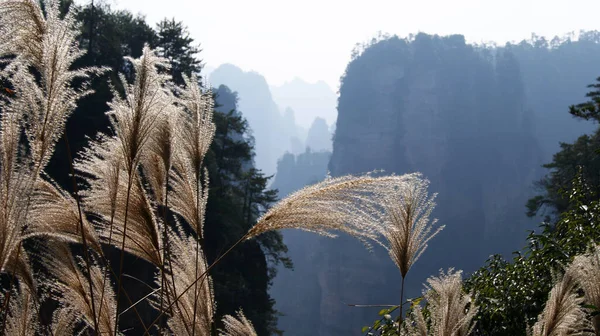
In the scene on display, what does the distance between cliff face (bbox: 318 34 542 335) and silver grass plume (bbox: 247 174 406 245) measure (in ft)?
191

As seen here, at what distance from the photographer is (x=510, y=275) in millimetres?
2951

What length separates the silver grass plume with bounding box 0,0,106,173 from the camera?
109 cm

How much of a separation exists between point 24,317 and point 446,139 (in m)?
66.3

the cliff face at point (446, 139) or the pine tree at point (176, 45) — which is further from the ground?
the cliff face at point (446, 139)

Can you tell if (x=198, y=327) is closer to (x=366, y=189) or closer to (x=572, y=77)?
(x=366, y=189)

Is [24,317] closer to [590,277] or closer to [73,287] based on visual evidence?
[73,287]

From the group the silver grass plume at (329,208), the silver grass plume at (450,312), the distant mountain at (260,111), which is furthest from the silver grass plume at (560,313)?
the distant mountain at (260,111)

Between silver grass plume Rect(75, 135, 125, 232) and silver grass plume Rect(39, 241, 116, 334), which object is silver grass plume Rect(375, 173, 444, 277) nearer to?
silver grass plume Rect(75, 135, 125, 232)

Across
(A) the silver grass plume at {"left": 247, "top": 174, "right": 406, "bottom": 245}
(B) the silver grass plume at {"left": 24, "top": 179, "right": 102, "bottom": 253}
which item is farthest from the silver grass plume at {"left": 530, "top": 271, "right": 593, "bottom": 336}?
→ (B) the silver grass plume at {"left": 24, "top": 179, "right": 102, "bottom": 253}

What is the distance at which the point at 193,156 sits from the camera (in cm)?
150

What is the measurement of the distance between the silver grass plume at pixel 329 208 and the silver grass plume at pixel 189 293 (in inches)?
20.9

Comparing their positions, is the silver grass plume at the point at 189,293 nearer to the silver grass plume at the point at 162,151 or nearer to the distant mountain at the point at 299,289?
the silver grass plume at the point at 162,151

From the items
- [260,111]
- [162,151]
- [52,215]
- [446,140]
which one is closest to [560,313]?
[162,151]

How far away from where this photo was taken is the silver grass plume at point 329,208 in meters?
1.13
